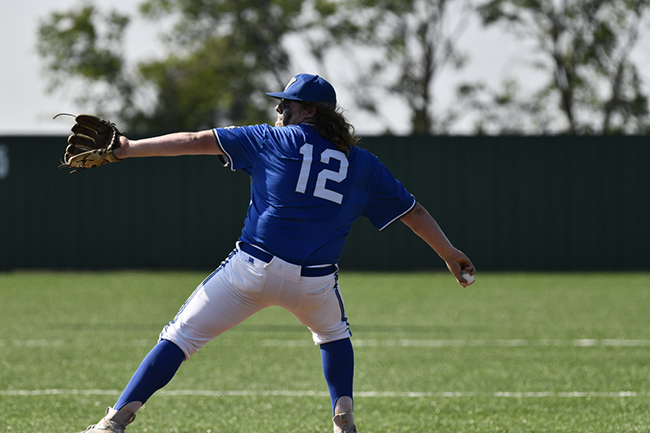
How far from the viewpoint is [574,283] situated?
52.1 ft

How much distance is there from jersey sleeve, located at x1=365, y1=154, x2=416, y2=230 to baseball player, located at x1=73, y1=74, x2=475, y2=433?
125 mm

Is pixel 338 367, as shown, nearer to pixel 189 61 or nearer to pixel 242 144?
pixel 242 144

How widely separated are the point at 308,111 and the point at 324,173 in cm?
37

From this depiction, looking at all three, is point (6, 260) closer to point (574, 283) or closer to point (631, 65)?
point (574, 283)

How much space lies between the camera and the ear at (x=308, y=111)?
4.15m

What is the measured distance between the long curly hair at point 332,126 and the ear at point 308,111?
0.05 ft

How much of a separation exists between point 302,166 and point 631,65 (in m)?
25.4

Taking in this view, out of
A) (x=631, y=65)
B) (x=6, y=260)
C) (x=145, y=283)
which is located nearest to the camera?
(x=145, y=283)

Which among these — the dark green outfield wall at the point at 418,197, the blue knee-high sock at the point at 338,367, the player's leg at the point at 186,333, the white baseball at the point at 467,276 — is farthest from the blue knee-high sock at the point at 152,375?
the dark green outfield wall at the point at 418,197

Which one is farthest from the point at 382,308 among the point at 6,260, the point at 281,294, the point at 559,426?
the point at 6,260

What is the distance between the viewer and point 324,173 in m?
3.99

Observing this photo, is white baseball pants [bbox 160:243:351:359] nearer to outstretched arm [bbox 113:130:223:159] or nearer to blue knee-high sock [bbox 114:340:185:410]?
blue knee-high sock [bbox 114:340:185:410]

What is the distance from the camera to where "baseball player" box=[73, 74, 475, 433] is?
12.9 feet

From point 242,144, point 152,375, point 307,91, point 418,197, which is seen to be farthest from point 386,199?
point 418,197
